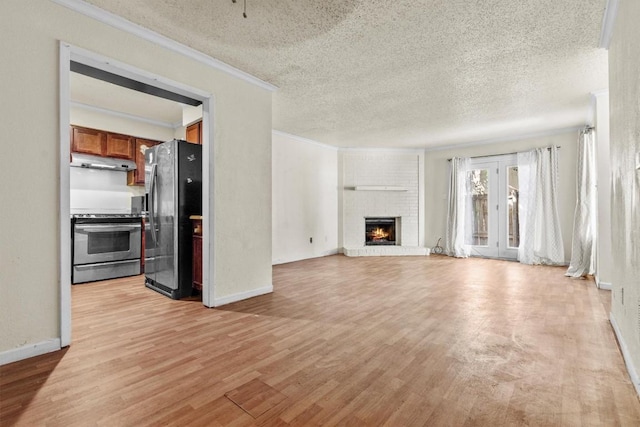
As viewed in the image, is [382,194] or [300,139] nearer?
[300,139]

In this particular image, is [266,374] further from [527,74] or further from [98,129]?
[98,129]

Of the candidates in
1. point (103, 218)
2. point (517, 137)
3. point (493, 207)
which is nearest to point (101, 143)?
point (103, 218)

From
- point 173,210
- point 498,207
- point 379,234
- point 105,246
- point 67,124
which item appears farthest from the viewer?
point 379,234

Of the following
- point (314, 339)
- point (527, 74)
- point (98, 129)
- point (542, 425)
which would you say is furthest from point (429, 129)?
point (98, 129)

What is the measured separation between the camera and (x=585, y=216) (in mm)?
4883

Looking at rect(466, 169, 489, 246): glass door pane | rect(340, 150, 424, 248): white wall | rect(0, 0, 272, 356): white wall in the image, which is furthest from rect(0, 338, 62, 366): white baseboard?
rect(466, 169, 489, 246): glass door pane

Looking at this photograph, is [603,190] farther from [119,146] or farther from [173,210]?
[119,146]

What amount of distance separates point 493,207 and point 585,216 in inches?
71.8

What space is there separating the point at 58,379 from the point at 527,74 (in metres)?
5.06

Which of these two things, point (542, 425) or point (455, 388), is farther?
point (455, 388)

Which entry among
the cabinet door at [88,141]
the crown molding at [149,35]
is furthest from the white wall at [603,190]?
the cabinet door at [88,141]

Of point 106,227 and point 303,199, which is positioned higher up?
point 303,199

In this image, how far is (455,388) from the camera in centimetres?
173

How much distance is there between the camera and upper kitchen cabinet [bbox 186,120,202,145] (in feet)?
13.3
